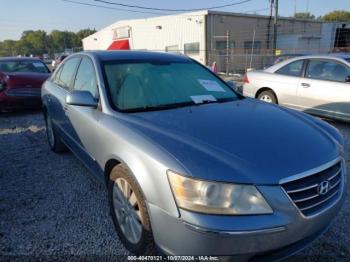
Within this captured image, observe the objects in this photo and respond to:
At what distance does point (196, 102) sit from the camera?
3021 mm

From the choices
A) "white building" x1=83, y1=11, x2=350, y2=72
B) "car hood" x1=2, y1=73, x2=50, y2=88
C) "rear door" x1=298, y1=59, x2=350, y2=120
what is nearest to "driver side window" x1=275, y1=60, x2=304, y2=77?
"rear door" x1=298, y1=59, x2=350, y2=120

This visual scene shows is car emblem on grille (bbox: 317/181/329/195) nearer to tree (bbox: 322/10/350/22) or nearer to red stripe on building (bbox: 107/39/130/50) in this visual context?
red stripe on building (bbox: 107/39/130/50)

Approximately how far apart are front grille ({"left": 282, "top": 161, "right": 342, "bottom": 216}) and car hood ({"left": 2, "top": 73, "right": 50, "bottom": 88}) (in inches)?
302

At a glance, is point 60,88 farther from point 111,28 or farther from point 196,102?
point 111,28

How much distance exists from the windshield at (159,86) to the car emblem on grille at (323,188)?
4.48ft

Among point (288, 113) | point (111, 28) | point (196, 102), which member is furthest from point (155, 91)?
point (111, 28)

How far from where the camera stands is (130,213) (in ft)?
7.82

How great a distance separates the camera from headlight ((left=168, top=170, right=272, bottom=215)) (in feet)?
5.90

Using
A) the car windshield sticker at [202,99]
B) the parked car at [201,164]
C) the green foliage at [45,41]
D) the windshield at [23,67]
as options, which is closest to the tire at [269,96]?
the parked car at [201,164]

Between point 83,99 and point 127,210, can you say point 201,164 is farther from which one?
point 83,99

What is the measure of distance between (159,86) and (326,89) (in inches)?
164

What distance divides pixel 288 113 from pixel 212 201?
5.15 ft

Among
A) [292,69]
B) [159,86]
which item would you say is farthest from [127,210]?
[292,69]

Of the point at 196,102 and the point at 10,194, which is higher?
the point at 196,102
